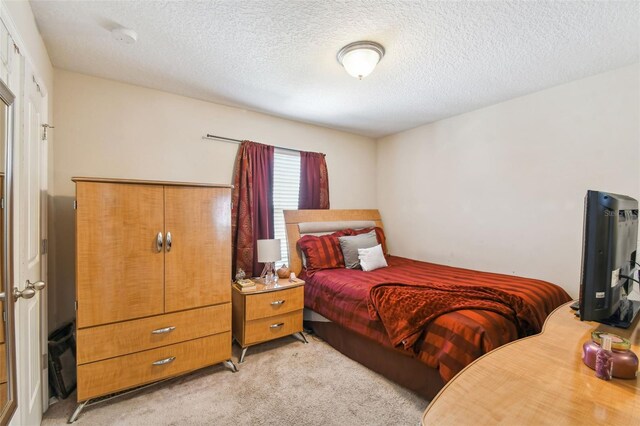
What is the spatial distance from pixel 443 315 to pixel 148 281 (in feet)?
6.87

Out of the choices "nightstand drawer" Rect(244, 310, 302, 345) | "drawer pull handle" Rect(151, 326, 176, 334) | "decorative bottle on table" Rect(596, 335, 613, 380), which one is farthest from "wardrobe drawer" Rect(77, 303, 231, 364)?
"decorative bottle on table" Rect(596, 335, 613, 380)

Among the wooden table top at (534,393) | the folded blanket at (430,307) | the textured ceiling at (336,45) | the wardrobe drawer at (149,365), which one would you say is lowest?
the wardrobe drawer at (149,365)

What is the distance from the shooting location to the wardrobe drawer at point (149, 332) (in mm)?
1866

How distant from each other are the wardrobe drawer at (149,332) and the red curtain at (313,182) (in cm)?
172

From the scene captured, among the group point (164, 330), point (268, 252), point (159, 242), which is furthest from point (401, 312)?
point (159, 242)

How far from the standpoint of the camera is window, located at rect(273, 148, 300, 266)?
3.47 metres

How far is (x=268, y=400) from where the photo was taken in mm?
1979

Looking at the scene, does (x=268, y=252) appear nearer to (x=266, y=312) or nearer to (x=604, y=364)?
(x=266, y=312)

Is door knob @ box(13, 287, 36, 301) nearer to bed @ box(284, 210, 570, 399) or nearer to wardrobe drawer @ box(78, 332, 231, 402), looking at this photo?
wardrobe drawer @ box(78, 332, 231, 402)

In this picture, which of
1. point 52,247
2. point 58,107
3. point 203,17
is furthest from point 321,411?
point 58,107

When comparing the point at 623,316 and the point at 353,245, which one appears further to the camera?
the point at 353,245

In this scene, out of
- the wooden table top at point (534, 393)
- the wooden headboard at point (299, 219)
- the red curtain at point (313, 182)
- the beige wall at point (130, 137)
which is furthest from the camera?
the red curtain at point (313, 182)

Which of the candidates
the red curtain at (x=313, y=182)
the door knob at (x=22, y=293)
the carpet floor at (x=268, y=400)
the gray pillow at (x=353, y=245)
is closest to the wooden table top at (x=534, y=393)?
the carpet floor at (x=268, y=400)

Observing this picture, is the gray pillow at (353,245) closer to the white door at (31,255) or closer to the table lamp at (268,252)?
the table lamp at (268,252)
